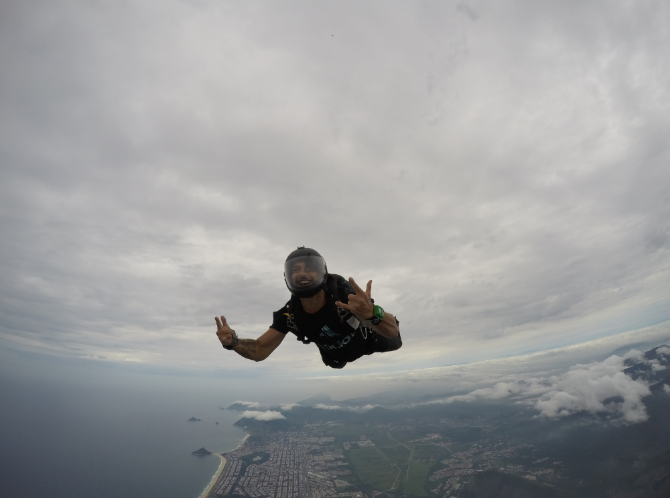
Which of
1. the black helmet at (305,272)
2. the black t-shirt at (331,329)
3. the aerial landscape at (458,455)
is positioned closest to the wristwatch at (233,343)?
the black t-shirt at (331,329)

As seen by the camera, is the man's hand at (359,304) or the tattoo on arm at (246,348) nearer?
the man's hand at (359,304)

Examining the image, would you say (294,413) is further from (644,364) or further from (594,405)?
(644,364)

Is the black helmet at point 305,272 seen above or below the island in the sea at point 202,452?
above

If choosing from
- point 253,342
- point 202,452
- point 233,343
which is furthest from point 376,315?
point 202,452

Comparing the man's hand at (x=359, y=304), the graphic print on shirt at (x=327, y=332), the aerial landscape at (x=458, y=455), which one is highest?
the man's hand at (x=359, y=304)

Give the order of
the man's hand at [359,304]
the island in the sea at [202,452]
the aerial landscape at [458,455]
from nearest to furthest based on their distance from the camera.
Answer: the man's hand at [359,304] → the aerial landscape at [458,455] → the island in the sea at [202,452]

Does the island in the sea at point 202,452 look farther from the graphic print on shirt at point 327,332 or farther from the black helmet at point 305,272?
the black helmet at point 305,272

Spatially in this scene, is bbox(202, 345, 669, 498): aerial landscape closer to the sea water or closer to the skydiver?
the sea water

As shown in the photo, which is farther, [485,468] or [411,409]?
[411,409]

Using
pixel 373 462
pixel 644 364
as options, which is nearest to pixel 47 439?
pixel 373 462
